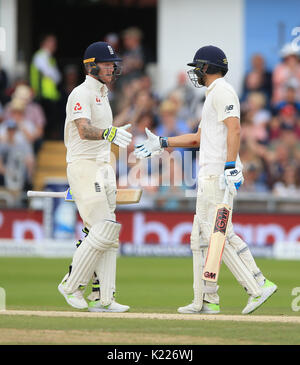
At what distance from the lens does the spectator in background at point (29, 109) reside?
52.8 feet

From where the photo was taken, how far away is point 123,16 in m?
19.5

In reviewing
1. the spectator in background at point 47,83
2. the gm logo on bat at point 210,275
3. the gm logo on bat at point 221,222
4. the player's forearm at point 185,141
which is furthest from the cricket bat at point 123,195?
the spectator in background at point 47,83

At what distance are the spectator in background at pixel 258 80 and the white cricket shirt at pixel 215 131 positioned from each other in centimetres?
929

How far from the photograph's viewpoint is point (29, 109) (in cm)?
1636

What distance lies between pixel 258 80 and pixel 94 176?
9642 millimetres

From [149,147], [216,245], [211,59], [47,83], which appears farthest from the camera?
[47,83]

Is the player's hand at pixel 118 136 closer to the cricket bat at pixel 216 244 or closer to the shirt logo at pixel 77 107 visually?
the shirt logo at pixel 77 107

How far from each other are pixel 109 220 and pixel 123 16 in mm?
13038

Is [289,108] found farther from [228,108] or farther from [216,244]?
[216,244]

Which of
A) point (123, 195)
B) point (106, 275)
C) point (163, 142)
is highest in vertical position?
point (163, 142)

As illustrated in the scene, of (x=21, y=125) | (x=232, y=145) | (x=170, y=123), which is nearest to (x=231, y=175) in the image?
(x=232, y=145)
